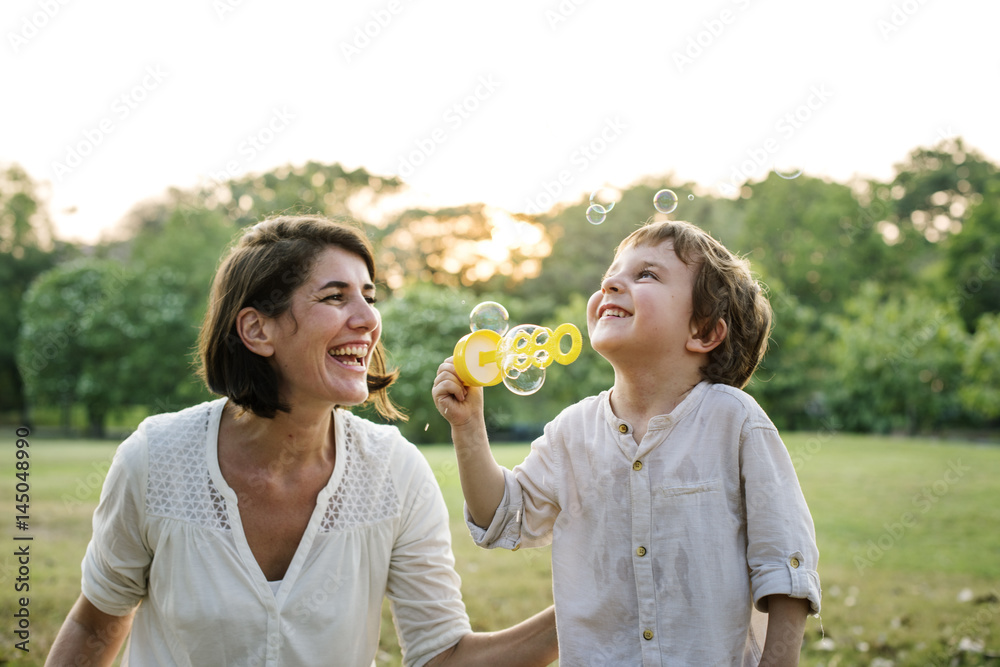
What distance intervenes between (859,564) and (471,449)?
5768mm

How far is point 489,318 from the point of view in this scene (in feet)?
8.32

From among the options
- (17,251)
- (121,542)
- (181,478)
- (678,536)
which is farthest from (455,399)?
(17,251)

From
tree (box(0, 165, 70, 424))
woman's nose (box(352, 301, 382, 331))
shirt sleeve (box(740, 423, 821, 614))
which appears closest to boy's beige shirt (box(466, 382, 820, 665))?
shirt sleeve (box(740, 423, 821, 614))

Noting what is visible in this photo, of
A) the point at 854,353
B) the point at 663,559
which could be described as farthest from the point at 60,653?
the point at 854,353

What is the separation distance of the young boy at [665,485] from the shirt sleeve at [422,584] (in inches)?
18.2

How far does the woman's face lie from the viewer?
7.75 feet

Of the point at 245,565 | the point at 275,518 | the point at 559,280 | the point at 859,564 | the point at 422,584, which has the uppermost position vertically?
the point at 559,280

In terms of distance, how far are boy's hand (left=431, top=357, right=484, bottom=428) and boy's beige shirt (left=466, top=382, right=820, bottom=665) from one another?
283 millimetres

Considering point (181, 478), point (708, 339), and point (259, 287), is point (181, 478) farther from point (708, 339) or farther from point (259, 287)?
point (708, 339)

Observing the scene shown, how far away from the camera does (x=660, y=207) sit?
2.85 meters

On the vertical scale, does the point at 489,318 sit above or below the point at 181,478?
above

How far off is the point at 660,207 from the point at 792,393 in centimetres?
2104

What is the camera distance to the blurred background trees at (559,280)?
19453 millimetres

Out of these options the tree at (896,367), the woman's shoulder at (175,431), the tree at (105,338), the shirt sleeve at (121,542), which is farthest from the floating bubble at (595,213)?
the tree at (105,338)
